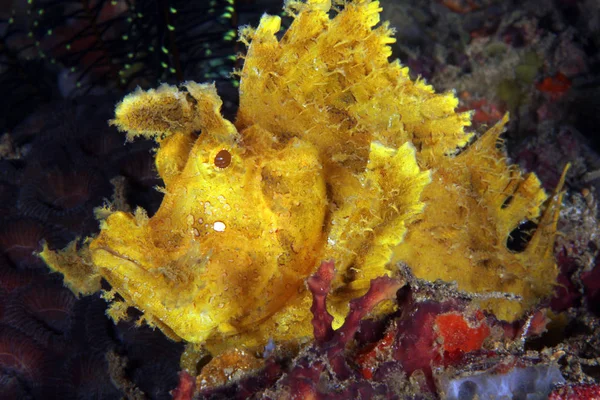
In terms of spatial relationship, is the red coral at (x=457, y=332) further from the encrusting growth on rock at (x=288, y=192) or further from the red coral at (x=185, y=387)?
the red coral at (x=185, y=387)

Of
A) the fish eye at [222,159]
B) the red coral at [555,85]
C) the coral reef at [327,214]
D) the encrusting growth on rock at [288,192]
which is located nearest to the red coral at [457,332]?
the coral reef at [327,214]

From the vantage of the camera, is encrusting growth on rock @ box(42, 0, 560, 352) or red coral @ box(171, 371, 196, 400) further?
encrusting growth on rock @ box(42, 0, 560, 352)

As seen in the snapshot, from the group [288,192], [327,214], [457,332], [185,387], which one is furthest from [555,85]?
[185,387]

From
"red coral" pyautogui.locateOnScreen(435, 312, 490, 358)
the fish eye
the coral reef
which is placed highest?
the fish eye

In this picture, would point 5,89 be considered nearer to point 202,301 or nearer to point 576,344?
point 202,301

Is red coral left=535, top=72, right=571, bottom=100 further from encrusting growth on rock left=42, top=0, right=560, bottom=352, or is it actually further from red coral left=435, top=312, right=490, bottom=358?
red coral left=435, top=312, right=490, bottom=358

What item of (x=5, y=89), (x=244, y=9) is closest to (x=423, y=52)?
(x=244, y=9)

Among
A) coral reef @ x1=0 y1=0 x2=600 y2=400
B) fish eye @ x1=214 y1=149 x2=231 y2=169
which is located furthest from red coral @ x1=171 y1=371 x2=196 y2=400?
fish eye @ x1=214 y1=149 x2=231 y2=169
